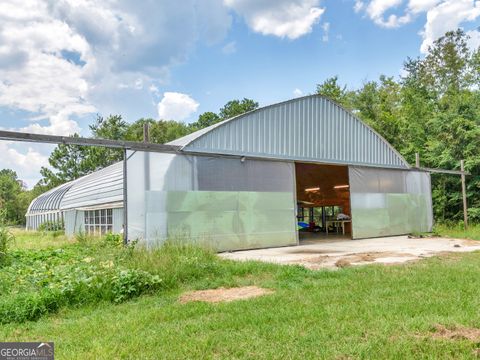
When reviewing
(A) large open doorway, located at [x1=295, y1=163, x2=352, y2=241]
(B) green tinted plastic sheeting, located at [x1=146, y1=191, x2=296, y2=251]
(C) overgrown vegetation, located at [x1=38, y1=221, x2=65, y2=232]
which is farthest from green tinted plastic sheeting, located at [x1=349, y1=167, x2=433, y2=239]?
(C) overgrown vegetation, located at [x1=38, y1=221, x2=65, y2=232]

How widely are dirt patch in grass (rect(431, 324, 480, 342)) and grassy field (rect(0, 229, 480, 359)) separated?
56 millimetres

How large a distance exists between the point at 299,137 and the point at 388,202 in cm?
465

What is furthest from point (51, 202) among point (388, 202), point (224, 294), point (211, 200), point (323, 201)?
point (224, 294)

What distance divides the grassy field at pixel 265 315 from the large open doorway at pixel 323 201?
10.4 metres

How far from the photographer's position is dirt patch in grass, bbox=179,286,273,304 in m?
4.66

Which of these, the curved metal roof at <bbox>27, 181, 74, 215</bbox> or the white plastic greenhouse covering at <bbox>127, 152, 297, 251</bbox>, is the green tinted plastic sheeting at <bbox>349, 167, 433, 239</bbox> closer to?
the white plastic greenhouse covering at <bbox>127, 152, 297, 251</bbox>

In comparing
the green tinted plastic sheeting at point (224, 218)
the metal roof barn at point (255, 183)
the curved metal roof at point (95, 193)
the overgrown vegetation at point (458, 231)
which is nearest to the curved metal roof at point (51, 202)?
the curved metal roof at point (95, 193)

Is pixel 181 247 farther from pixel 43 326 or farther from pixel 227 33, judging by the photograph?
pixel 227 33

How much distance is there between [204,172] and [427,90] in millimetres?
20164

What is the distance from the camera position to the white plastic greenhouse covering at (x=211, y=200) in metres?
9.10

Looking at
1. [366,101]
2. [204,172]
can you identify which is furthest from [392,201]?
[366,101]

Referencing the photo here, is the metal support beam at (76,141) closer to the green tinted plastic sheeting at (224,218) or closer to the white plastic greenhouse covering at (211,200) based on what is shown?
the white plastic greenhouse covering at (211,200)

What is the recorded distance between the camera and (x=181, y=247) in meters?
6.94

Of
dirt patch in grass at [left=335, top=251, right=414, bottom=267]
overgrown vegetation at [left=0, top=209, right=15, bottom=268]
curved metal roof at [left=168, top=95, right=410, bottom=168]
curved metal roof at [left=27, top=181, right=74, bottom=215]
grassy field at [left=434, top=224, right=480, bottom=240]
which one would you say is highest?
curved metal roof at [left=168, top=95, right=410, bottom=168]
